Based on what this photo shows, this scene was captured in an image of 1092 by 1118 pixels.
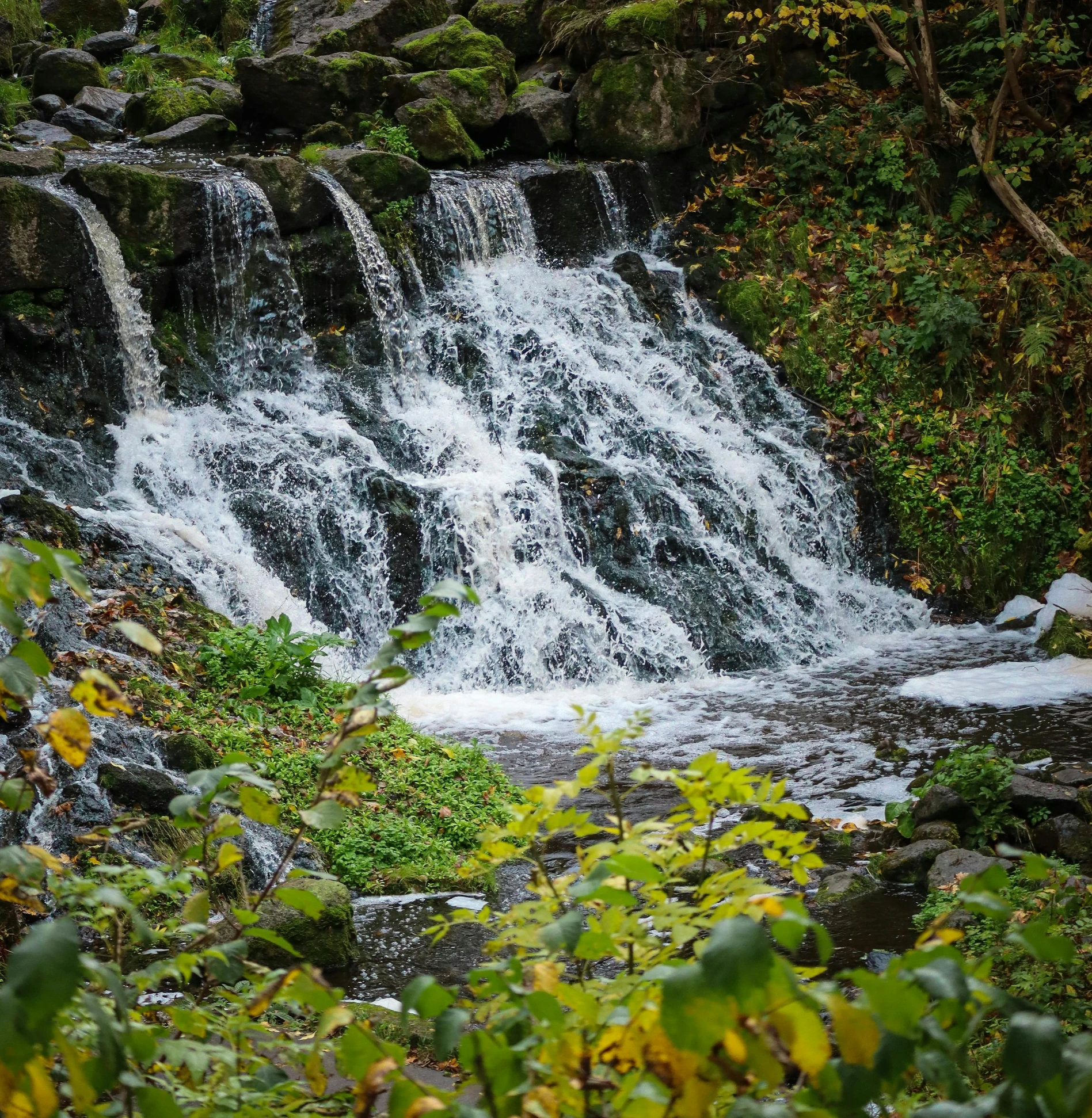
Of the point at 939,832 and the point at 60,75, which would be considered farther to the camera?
the point at 60,75

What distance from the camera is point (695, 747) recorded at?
7.30 m

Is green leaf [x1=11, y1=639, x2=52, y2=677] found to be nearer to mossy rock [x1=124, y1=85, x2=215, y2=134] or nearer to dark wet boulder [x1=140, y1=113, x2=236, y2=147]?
dark wet boulder [x1=140, y1=113, x2=236, y2=147]

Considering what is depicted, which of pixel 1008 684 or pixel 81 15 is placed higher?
pixel 81 15

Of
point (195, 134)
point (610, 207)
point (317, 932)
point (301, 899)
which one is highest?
point (195, 134)

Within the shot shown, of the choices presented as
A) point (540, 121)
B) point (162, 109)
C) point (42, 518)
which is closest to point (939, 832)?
point (42, 518)

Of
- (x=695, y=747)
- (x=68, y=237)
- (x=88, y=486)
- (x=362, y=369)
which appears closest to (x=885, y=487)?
(x=695, y=747)

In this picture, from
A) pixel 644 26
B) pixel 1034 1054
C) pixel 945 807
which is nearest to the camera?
pixel 1034 1054

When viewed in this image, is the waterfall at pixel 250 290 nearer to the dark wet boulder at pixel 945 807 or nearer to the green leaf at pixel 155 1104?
the dark wet boulder at pixel 945 807

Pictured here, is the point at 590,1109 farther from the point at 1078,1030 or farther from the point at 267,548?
the point at 267,548

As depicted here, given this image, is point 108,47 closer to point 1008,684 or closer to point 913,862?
point 1008,684

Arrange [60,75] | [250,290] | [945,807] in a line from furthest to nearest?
1. [60,75]
2. [250,290]
3. [945,807]

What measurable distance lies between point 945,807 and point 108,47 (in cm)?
1640

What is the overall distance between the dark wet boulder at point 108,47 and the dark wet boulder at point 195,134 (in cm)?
406

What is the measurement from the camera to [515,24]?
14961 millimetres
